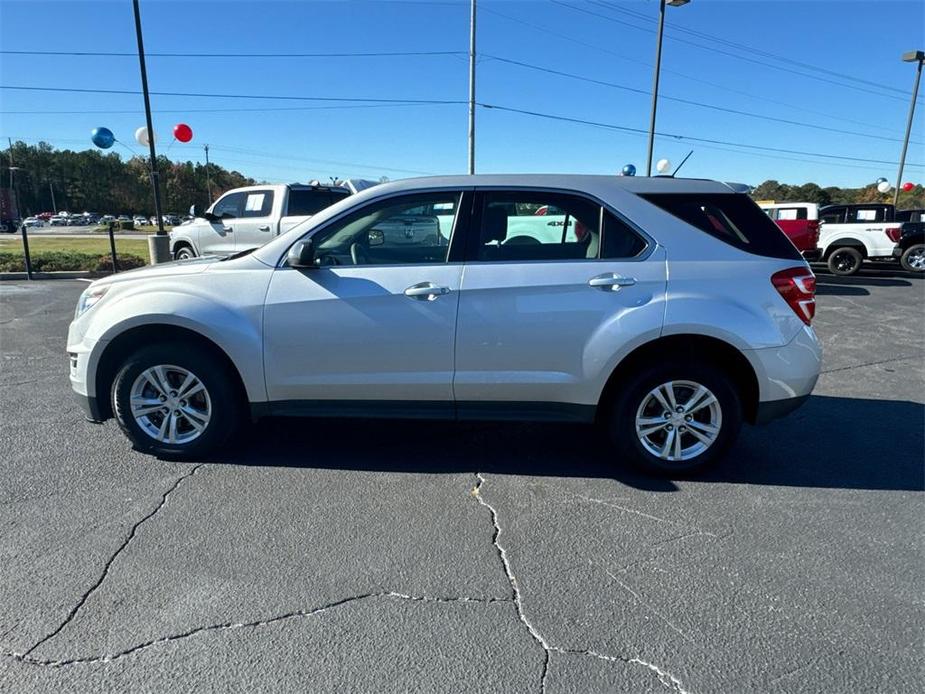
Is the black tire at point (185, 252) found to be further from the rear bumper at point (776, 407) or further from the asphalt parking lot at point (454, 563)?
the rear bumper at point (776, 407)

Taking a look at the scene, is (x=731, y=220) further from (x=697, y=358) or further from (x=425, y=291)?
(x=425, y=291)

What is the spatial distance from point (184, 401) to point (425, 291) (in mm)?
1753

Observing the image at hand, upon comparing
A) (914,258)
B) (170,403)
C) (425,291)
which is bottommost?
(170,403)

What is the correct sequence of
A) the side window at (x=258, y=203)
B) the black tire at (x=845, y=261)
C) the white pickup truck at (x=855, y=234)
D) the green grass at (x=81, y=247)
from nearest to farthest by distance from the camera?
the side window at (x=258, y=203) < the white pickup truck at (x=855, y=234) < the black tire at (x=845, y=261) < the green grass at (x=81, y=247)

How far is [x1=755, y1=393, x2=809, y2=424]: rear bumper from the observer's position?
11.5ft

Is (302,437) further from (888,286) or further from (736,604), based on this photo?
(888,286)

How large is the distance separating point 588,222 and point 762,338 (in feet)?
4.06

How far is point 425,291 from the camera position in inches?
135

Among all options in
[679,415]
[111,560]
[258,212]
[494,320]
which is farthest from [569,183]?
[258,212]

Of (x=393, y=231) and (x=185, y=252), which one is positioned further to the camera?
(x=185, y=252)

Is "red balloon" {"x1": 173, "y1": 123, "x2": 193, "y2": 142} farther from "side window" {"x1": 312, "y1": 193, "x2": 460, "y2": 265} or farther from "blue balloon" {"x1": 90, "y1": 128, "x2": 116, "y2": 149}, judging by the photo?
"side window" {"x1": 312, "y1": 193, "x2": 460, "y2": 265}

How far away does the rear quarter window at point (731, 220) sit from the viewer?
3494 millimetres

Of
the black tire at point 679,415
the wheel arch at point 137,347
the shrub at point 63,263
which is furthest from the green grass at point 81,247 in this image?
the black tire at point 679,415

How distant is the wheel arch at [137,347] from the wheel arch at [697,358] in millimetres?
2347
